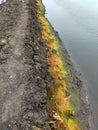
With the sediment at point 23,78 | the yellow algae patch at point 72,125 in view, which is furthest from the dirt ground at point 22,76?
the yellow algae patch at point 72,125

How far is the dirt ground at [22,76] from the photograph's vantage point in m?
16.7

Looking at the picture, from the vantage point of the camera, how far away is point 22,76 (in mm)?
20672

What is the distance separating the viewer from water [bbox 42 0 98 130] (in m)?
30.7

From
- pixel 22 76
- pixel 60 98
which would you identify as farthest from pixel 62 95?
pixel 22 76

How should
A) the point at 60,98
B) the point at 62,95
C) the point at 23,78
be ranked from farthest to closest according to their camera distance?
the point at 62,95, the point at 60,98, the point at 23,78

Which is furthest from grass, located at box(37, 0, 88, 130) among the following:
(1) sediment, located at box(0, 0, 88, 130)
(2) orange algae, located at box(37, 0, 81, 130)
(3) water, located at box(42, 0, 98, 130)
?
(3) water, located at box(42, 0, 98, 130)

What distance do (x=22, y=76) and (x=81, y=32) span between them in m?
26.9

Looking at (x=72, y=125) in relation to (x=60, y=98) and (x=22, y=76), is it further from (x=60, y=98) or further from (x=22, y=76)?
(x=22, y=76)

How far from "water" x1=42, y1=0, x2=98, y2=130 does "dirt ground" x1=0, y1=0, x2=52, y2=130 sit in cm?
571

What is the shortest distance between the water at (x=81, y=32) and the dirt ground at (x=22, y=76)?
5.71 meters

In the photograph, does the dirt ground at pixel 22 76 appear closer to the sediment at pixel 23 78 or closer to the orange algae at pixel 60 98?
the sediment at pixel 23 78

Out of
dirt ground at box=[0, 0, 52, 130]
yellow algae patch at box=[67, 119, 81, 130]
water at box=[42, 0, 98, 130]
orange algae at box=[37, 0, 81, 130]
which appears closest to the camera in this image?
dirt ground at box=[0, 0, 52, 130]

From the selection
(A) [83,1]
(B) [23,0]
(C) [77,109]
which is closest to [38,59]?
(C) [77,109]

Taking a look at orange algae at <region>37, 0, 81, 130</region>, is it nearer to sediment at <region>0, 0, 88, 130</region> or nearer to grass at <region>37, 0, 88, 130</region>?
grass at <region>37, 0, 88, 130</region>
